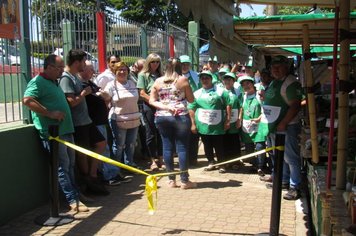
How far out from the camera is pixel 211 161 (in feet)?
25.5

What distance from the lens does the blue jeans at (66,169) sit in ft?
16.8

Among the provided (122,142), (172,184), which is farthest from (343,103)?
(122,142)

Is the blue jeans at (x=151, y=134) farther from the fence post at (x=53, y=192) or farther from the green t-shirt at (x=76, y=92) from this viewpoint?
the fence post at (x=53, y=192)

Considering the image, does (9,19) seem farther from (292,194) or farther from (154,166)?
(292,194)

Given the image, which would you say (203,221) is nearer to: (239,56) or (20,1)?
(239,56)

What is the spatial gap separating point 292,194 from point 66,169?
2905mm

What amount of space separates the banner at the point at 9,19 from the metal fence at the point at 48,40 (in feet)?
0.29

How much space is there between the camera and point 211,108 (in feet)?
24.0

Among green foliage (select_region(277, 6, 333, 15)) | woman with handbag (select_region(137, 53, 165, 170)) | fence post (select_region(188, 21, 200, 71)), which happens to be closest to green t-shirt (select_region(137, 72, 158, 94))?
woman with handbag (select_region(137, 53, 165, 170))

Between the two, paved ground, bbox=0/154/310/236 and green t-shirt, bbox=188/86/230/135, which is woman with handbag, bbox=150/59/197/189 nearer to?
paved ground, bbox=0/154/310/236

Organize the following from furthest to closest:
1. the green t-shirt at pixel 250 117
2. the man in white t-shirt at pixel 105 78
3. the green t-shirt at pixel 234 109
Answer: the green t-shirt at pixel 234 109 < the green t-shirt at pixel 250 117 < the man in white t-shirt at pixel 105 78

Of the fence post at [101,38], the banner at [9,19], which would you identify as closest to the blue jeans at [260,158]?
the fence post at [101,38]

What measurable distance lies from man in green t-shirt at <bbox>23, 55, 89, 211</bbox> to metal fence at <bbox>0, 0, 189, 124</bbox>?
0.36m

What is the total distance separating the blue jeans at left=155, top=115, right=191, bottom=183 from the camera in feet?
20.0
